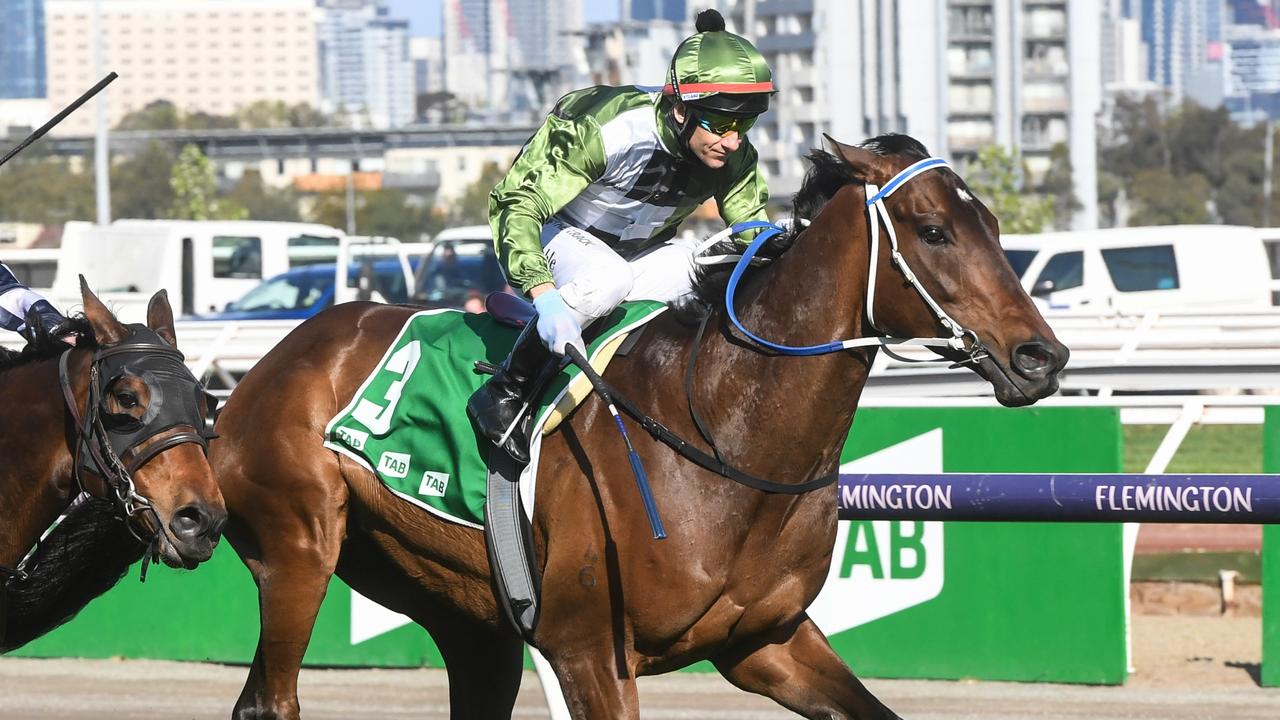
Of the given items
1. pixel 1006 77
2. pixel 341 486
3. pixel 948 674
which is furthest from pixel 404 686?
pixel 1006 77

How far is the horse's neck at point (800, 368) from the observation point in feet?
14.4

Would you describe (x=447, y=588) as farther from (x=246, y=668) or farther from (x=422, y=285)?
(x=422, y=285)

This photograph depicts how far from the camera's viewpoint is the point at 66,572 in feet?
16.5

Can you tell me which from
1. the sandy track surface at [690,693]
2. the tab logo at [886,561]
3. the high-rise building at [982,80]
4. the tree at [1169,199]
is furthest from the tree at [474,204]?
the tab logo at [886,561]

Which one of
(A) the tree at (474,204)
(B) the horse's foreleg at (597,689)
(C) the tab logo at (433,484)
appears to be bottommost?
(A) the tree at (474,204)

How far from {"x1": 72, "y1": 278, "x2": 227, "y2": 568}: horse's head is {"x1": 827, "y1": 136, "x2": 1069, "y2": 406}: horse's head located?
65.7 inches

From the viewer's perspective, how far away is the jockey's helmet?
179 inches

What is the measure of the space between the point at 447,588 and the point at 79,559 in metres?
1.04

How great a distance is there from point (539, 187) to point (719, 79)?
1.77 ft

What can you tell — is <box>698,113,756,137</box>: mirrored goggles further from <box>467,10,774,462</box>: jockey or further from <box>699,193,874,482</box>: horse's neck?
<box>699,193,874,482</box>: horse's neck

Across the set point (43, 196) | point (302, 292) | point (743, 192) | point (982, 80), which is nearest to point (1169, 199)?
point (982, 80)

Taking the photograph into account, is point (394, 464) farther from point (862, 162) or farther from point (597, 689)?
point (862, 162)

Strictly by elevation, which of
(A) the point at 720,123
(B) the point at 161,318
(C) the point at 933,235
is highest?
(A) the point at 720,123

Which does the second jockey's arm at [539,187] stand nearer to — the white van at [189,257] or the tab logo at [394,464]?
the tab logo at [394,464]
